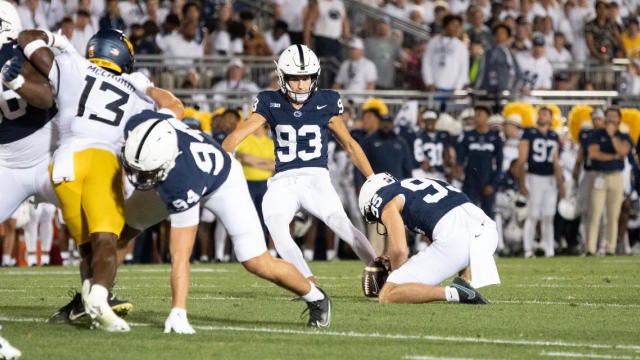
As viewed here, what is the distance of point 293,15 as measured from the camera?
65.9 feet

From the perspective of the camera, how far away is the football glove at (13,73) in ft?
25.1

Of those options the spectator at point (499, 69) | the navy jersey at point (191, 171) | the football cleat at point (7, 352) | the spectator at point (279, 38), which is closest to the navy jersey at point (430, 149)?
the spectator at point (499, 69)

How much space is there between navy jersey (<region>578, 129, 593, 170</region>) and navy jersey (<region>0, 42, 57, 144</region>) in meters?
10.9

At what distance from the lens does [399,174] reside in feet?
53.7

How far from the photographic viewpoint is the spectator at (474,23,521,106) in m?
18.8

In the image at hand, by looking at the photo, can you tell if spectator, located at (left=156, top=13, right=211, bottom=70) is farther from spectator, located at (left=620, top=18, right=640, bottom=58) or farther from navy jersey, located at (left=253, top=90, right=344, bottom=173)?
navy jersey, located at (left=253, top=90, right=344, bottom=173)

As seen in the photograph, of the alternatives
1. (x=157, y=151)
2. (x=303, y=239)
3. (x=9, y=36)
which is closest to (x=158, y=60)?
(x=303, y=239)

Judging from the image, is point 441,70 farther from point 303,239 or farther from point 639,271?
point 639,271

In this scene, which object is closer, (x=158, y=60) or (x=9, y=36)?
(x=9, y=36)

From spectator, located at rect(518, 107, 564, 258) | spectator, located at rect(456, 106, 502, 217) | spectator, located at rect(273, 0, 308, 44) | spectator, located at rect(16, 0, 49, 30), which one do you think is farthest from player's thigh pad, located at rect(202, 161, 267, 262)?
spectator, located at rect(273, 0, 308, 44)

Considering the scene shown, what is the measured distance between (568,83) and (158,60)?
6.43m

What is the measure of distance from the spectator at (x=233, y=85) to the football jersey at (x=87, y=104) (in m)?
9.85

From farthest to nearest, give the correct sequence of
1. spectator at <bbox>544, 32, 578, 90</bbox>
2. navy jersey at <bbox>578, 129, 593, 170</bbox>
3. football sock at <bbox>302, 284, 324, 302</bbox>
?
1. spectator at <bbox>544, 32, 578, 90</bbox>
2. navy jersey at <bbox>578, 129, 593, 170</bbox>
3. football sock at <bbox>302, 284, 324, 302</bbox>

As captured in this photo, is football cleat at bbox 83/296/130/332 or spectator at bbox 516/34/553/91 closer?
football cleat at bbox 83/296/130/332
